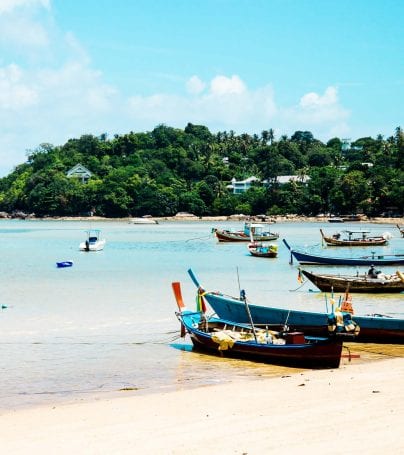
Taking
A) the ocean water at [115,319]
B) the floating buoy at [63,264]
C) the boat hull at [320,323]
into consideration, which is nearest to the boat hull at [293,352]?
the ocean water at [115,319]

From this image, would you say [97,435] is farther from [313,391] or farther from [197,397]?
[313,391]

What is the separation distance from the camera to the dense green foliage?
5468 inches

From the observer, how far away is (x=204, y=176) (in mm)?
158625

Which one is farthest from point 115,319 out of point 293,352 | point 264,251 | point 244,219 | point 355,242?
point 244,219

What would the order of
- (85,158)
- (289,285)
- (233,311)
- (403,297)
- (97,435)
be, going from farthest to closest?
1. (85,158)
2. (289,285)
3. (403,297)
4. (233,311)
5. (97,435)

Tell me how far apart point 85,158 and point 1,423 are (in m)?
170

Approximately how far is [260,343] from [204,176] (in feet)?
466

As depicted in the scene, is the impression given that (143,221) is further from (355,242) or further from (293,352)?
(293,352)

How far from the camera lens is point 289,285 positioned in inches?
1437

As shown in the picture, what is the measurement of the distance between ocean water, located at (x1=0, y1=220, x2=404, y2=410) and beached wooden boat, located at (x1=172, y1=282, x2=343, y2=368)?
0.29m

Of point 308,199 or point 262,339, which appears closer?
point 262,339

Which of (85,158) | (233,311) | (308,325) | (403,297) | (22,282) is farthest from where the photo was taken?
(85,158)

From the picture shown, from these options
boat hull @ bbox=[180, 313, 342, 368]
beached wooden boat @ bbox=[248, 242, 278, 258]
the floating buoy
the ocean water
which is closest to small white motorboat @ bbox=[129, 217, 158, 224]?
the ocean water

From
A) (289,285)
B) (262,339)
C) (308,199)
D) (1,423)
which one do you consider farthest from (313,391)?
(308,199)
